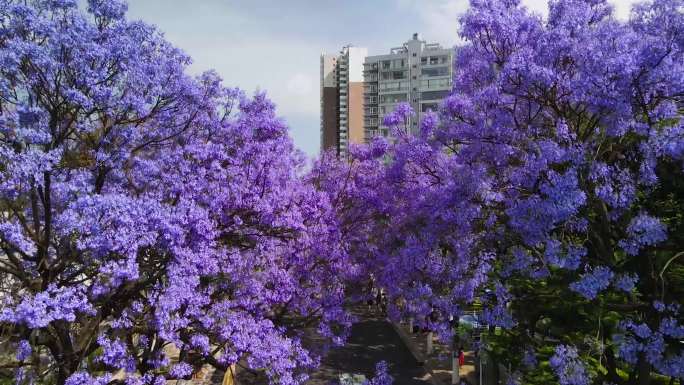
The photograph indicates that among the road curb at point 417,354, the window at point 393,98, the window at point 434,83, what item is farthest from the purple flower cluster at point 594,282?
the window at point 393,98

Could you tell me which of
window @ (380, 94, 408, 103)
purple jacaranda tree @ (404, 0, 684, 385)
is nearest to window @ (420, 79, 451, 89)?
window @ (380, 94, 408, 103)

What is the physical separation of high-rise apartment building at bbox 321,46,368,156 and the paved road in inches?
2491

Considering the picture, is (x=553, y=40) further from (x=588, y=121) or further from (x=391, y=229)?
(x=391, y=229)

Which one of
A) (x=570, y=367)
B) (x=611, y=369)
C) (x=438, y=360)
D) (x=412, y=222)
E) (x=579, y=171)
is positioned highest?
(x=579, y=171)

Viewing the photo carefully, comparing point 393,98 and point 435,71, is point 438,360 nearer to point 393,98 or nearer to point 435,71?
point 435,71

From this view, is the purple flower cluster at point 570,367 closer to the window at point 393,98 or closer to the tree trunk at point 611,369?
the tree trunk at point 611,369

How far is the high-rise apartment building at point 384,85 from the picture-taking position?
7412 cm

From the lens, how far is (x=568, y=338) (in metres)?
10.3

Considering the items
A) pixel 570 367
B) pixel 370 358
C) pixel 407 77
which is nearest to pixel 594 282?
pixel 570 367

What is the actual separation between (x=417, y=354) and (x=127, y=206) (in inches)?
655

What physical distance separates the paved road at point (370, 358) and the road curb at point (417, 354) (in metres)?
0.17

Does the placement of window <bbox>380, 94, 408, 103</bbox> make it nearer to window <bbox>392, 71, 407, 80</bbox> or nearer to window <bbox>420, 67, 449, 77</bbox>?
window <bbox>392, 71, 407, 80</bbox>

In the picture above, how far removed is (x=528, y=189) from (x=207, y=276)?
5.83 meters

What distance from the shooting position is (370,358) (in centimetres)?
2192
